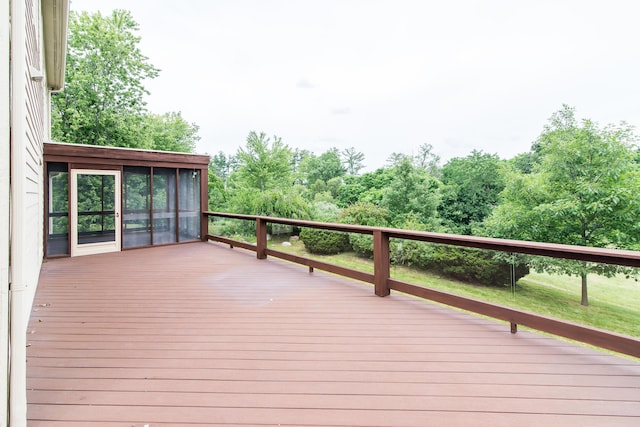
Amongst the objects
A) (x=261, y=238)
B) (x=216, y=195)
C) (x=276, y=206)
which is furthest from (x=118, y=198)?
(x=216, y=195)

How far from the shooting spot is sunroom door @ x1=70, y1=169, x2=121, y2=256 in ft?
21.6

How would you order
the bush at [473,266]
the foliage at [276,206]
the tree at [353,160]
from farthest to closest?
the tree at [353,160]
the foliage at [276,206]
the bush at [473,266]

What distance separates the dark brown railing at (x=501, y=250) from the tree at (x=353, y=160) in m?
28.6

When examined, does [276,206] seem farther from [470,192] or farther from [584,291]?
[470,192]

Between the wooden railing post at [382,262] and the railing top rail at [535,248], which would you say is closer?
the railing top rail at [535,248]

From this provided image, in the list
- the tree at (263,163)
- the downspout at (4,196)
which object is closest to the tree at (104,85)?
the tree at (263,163)

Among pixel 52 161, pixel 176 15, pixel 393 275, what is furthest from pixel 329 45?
pixel 393 275

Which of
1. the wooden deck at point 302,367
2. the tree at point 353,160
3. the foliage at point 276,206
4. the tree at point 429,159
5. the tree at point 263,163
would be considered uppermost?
the tree at point 353,160

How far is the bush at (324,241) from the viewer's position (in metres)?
4.70

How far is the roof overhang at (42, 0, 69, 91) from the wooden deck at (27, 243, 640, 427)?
3741mm

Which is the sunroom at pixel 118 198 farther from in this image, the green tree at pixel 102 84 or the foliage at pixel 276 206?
the green tree at pixel 102 84

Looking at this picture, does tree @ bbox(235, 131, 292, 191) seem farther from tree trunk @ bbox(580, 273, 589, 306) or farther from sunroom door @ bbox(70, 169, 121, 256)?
tree trunk @ bbox(580, 273, 589, 306)

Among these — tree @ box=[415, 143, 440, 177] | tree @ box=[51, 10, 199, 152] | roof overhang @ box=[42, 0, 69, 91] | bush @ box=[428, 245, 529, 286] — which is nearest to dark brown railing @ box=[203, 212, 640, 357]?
bush @ box=[428, 245, 529, 286]

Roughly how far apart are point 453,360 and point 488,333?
670 millimetres
